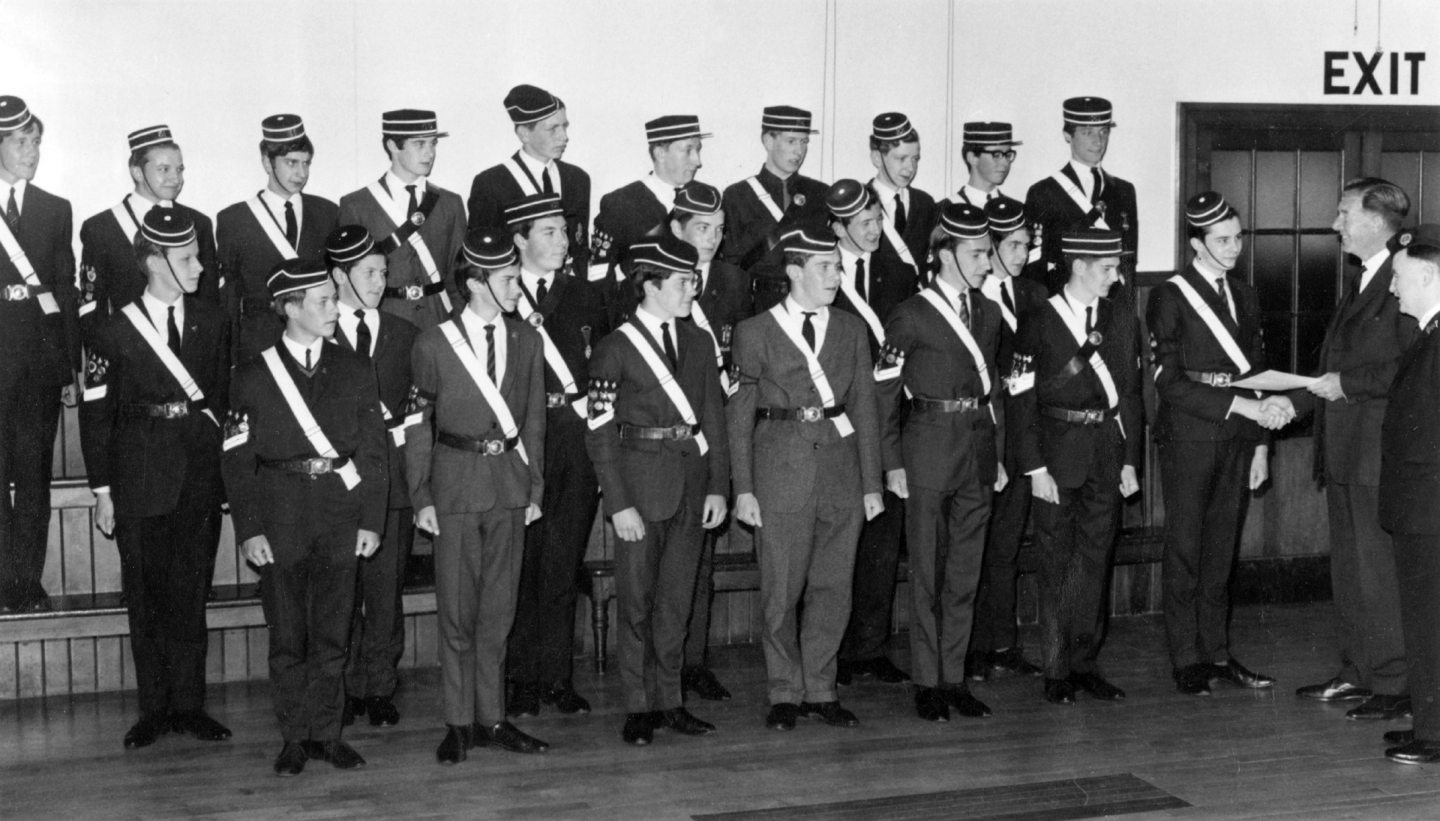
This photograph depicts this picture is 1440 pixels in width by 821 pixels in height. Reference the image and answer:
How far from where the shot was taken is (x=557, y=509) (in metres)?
6.18

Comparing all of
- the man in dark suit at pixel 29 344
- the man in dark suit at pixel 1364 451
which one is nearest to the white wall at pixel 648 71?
the man in dark suit at pixel 29 344

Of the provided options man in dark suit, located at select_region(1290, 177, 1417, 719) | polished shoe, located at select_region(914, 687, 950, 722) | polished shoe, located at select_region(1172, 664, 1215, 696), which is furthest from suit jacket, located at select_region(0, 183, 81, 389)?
man in dark suit, located at select_region(1290, 177, 1417, 719)

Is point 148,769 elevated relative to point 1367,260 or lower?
lower

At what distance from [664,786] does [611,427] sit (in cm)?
111

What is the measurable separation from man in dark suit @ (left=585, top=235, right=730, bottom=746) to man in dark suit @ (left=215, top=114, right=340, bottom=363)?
1.27 meters

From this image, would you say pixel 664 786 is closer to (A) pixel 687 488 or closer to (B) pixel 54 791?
(A) pixel 687 488

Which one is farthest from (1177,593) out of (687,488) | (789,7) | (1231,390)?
(789,7)

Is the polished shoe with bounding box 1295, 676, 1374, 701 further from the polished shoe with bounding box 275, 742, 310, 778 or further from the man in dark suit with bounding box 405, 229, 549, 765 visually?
the polished shoe with bounding box 275, 742, 310, 778

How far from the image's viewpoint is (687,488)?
5.73 meters

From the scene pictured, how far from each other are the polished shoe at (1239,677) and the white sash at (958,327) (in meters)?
1.37

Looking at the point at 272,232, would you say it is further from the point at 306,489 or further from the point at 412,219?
the point at 306,489

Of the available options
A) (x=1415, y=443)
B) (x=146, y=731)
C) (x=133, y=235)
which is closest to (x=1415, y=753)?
(x=1415, y=443)

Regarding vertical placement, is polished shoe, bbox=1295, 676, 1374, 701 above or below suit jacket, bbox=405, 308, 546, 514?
below

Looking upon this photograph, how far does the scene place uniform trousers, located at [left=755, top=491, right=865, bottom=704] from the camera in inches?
229
